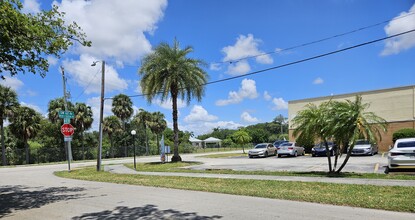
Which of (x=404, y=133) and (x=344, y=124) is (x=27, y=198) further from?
(x=404, y=133)

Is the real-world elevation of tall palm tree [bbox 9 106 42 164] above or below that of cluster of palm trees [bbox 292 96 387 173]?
above

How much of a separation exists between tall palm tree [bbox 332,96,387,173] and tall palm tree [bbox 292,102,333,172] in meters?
0.34

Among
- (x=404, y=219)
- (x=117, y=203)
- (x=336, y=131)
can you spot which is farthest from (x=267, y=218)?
(x=336, y=131)

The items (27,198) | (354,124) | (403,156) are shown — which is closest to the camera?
(27,198)

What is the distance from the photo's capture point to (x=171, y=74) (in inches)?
1062

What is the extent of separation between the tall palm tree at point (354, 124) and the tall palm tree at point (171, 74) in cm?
1436

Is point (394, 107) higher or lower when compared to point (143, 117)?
lower

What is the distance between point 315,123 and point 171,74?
1467 cm

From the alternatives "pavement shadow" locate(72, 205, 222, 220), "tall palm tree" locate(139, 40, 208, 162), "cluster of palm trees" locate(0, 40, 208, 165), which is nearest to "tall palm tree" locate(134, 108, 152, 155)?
"cluster of palm trees" locate(0, 40, 208, 165)

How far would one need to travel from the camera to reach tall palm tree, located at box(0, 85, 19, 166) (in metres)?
38.7

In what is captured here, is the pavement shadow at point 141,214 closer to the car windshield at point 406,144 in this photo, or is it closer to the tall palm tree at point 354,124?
the tall palm tree at point 354,124

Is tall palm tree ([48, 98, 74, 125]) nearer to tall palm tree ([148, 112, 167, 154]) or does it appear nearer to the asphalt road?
tall palm tree ([148, 112, 167, 154])

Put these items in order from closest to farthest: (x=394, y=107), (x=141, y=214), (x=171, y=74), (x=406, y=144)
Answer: (x=141, y=214) < (x=406, y=144) < (x=171, y=74) < (x=394, y=107)

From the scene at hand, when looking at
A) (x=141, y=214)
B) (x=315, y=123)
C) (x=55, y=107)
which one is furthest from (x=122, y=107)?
(x=141, y=214)
